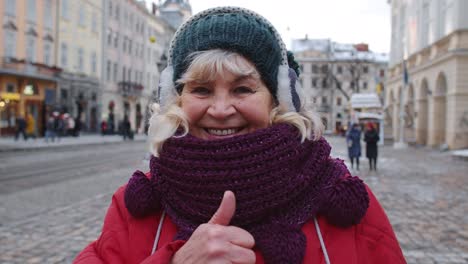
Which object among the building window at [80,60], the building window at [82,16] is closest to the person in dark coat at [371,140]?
the building window at [80,60]

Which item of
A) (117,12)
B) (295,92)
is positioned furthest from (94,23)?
(295,92)

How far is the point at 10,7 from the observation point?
33.8 m

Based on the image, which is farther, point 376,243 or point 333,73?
point 333,73

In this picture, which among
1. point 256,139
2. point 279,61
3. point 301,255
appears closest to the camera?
point 301,255

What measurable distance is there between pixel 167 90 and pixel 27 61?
37123mm

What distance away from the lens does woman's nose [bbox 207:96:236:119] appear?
5.33ft

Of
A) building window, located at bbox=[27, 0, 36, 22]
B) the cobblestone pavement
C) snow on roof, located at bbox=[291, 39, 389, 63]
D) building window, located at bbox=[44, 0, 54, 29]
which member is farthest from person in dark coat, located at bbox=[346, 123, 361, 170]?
snow on roof, located at bbox=[291, 39, 389, 63]

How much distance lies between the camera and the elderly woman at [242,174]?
1515 mm

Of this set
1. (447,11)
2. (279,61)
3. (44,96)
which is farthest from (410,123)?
(279,61)

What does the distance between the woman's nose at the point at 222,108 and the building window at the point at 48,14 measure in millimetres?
40356

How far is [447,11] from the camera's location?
29.4 m

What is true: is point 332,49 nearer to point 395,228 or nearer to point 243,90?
point 395,228

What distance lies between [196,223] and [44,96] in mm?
39672

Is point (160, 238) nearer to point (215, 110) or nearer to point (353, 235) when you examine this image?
point (215, 110)
